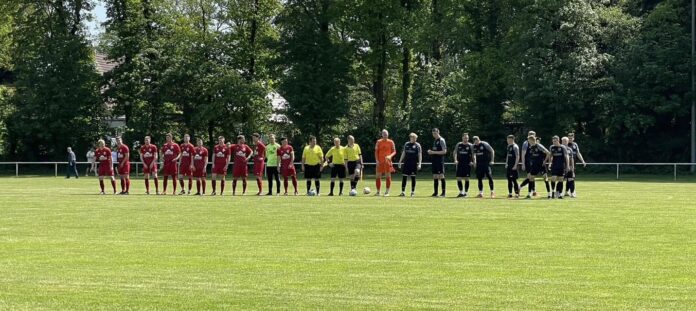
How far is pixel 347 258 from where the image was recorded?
13.9m

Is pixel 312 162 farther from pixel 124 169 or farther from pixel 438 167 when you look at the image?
pixel 124 169

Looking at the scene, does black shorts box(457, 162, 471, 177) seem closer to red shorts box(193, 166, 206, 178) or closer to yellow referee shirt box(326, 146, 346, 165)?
yellow referee shirt box(326, 146, 346, 165)

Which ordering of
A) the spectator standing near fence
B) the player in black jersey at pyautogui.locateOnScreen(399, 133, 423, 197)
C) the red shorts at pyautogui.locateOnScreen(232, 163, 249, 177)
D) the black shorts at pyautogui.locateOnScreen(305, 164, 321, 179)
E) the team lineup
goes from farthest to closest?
the spectator standing near fence
the red shorts at pyautogui.locateOnScreen(232, 163, 249, 177)
the black shorts at pyautogui.locateOnScreen(305, 164, 321, 179)
the player in black jersey at pyautogui.locateOnScreen(399, 133, 423, 197)
the team lineup

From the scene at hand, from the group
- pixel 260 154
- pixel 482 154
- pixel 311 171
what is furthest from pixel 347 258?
pixel 260 154

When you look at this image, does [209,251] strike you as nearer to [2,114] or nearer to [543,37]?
Answer: [543,37]

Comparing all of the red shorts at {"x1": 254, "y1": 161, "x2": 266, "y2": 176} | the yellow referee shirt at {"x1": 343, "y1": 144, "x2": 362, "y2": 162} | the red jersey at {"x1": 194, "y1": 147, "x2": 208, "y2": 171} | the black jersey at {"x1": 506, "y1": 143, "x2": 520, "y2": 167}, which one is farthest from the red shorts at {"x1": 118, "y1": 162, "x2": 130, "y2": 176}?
the black jersey at {"x1": 506, "y1": 143, "x2": 520, "y2": 167}

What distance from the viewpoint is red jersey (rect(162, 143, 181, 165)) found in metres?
33.4

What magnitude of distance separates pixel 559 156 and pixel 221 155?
10.3 m

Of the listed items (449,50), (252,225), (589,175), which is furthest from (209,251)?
(449,50)

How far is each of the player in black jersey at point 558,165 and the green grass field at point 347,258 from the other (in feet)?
17.2

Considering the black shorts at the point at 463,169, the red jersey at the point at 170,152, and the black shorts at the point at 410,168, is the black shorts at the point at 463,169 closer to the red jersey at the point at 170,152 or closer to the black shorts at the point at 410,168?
the black shorts at the point at 410,168

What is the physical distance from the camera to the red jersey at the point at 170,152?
110 ft

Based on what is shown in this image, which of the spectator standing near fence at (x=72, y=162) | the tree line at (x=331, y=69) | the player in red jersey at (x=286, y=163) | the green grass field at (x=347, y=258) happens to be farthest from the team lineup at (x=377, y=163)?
the tree line at (x=331, y=69)

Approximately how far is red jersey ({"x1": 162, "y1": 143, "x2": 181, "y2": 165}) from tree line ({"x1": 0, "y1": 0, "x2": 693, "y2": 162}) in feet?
79.3
